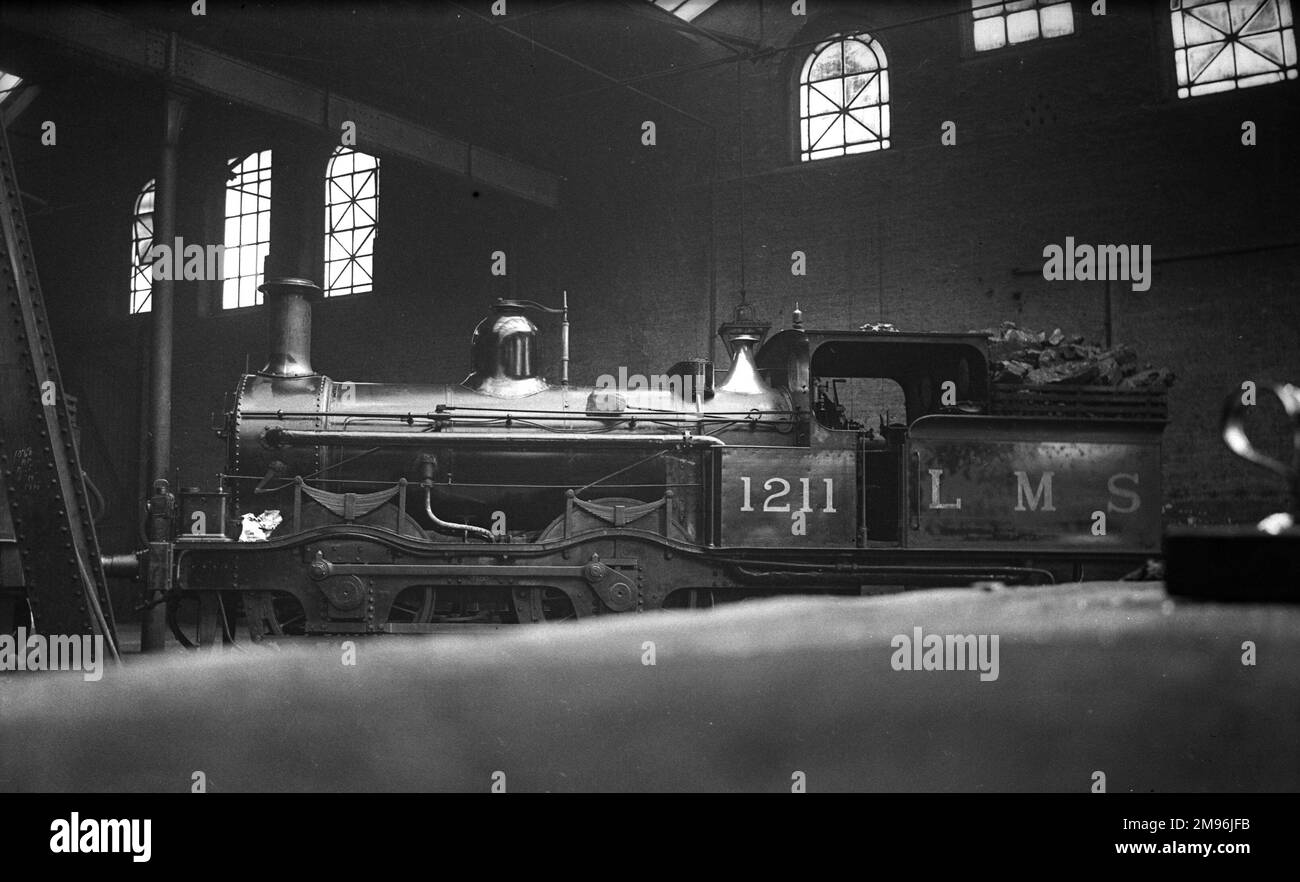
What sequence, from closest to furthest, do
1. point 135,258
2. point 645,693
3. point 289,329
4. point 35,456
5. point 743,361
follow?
point 645,693 < point 35,456 < point 743,361 < point 289,329 < point 135,258

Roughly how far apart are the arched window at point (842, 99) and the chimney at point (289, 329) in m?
5.49

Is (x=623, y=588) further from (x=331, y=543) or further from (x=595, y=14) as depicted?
(x=595, y=14)

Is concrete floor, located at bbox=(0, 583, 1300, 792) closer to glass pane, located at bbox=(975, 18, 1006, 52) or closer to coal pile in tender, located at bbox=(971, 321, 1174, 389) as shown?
coal pile in tender, located at bbox=(971, 321, 1174, 389)

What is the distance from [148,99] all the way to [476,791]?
1166cm

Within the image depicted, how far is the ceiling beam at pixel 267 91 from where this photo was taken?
7.73 m

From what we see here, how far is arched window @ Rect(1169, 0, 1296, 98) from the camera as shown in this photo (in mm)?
7453

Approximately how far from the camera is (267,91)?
9.00 meters

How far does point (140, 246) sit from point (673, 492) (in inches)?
421

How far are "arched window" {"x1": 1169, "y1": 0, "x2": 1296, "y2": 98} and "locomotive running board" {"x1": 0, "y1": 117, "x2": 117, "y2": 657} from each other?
7.71 metres

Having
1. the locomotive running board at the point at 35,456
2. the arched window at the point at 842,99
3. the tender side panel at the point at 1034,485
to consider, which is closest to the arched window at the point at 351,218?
the arched window at the point at 842,99

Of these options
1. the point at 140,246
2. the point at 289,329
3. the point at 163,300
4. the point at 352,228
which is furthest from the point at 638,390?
the point at 140,246

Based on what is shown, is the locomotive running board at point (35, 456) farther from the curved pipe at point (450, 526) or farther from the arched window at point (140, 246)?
the arched window at point (140, 246)

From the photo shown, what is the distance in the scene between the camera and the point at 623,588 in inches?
218

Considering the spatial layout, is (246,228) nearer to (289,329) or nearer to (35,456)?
(289,329)
